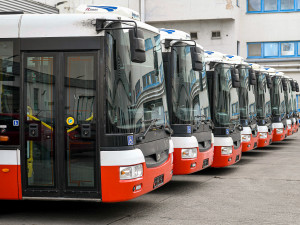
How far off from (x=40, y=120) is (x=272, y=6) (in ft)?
123

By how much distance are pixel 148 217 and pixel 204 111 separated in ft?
13.6

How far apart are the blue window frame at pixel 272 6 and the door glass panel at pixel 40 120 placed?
37119 mm

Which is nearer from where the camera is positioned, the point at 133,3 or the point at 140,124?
the point at 140,124

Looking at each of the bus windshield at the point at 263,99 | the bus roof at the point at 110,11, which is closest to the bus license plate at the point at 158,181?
the bus roof at the point at 110,11

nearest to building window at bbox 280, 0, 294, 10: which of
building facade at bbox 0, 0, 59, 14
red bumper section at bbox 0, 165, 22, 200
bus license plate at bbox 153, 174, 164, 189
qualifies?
building facade at bbox 0, 0, 59, 14

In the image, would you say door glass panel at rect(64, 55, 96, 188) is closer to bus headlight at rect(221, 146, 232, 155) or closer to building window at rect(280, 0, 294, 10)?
bus headlight at rect(221, 146, 232, 155)

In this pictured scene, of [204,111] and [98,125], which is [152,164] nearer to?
[98,125]

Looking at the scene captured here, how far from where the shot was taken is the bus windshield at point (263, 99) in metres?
21.0

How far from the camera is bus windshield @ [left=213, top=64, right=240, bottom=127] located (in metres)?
14.7

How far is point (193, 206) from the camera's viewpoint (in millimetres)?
10234

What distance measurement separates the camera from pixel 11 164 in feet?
28.7

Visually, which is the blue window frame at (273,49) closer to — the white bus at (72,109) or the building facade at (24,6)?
the building facade at (24,6)

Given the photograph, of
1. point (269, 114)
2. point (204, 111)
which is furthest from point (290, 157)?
point (204, 111)

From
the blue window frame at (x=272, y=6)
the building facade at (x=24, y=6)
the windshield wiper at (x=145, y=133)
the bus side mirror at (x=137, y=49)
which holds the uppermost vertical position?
the blue window frame at (x=272, y=6)
